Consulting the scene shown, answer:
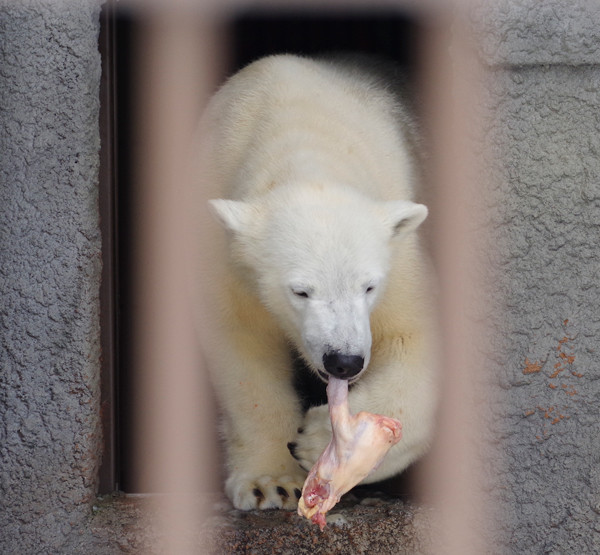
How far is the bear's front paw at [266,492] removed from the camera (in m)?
2.56

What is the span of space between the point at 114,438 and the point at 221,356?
0.44 meters

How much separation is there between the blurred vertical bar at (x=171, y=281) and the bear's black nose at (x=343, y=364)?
2.17 ft

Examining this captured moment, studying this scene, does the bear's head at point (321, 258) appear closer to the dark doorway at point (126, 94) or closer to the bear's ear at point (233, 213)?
the bear's ear at point (233, 213)

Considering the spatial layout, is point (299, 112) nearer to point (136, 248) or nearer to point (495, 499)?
point (136, 248)

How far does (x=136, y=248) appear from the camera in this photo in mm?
3215

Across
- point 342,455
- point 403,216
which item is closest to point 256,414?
point 342,455

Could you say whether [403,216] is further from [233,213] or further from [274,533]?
[274,533]

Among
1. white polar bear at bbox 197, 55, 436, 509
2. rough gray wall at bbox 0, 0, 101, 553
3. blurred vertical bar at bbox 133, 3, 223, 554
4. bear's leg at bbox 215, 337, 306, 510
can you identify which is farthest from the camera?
blurred vertical bar at bbox 133, 3, 223, 554

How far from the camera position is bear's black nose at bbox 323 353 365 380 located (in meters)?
2.05

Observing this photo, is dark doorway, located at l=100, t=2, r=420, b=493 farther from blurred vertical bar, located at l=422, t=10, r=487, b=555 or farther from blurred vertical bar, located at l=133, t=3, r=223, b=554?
blurred vertical bar, located at l=422, t=10, r=487, b=555

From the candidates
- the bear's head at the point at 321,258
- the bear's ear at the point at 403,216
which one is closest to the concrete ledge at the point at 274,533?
the bear's head at the point at 321,258

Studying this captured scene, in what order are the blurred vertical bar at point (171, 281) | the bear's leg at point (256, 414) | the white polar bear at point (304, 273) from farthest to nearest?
the blurred vertical bar at point (171, 281)
the bear's leg at point (256, 414)
the white polar bear at point (304, 273)

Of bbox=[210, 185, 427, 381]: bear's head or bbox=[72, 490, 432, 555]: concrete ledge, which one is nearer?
bbox=[210, 185, 427, 381]: bear's head

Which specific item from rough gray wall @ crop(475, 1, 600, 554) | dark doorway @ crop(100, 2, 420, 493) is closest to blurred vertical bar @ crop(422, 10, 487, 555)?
rough gray wall @ crop(475, 1, 600, 554)
